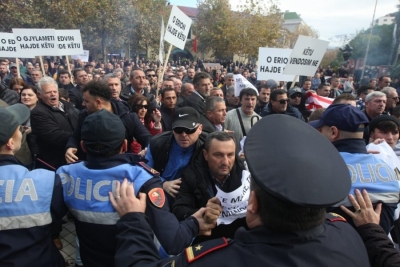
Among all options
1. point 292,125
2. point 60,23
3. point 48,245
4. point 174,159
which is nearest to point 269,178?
point 292,125

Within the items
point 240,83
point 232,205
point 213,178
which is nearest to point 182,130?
point 213,178

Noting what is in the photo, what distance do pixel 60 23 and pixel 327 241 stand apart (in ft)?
80.3

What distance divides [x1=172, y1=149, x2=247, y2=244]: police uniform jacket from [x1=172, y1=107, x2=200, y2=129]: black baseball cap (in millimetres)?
391

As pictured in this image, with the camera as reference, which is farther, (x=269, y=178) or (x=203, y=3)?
(x=203, y=3)

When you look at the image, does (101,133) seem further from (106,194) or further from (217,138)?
(217,138)

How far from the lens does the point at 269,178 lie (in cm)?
100

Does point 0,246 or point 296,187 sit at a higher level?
point 296,187

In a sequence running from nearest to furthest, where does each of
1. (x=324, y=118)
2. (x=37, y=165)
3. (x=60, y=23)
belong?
(x=324, y=118)
(x=37, y=165)
(x=60, y=23)

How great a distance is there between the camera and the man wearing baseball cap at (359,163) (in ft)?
5.61

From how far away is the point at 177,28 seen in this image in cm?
686

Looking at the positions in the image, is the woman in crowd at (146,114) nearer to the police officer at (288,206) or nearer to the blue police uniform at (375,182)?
the blue police uniform at (375,182)

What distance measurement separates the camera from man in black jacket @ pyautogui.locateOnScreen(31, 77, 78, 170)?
3.61 metres

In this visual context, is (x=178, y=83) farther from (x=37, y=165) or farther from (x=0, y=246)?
(x=0, y=246)

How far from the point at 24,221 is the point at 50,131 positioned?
2224mm
